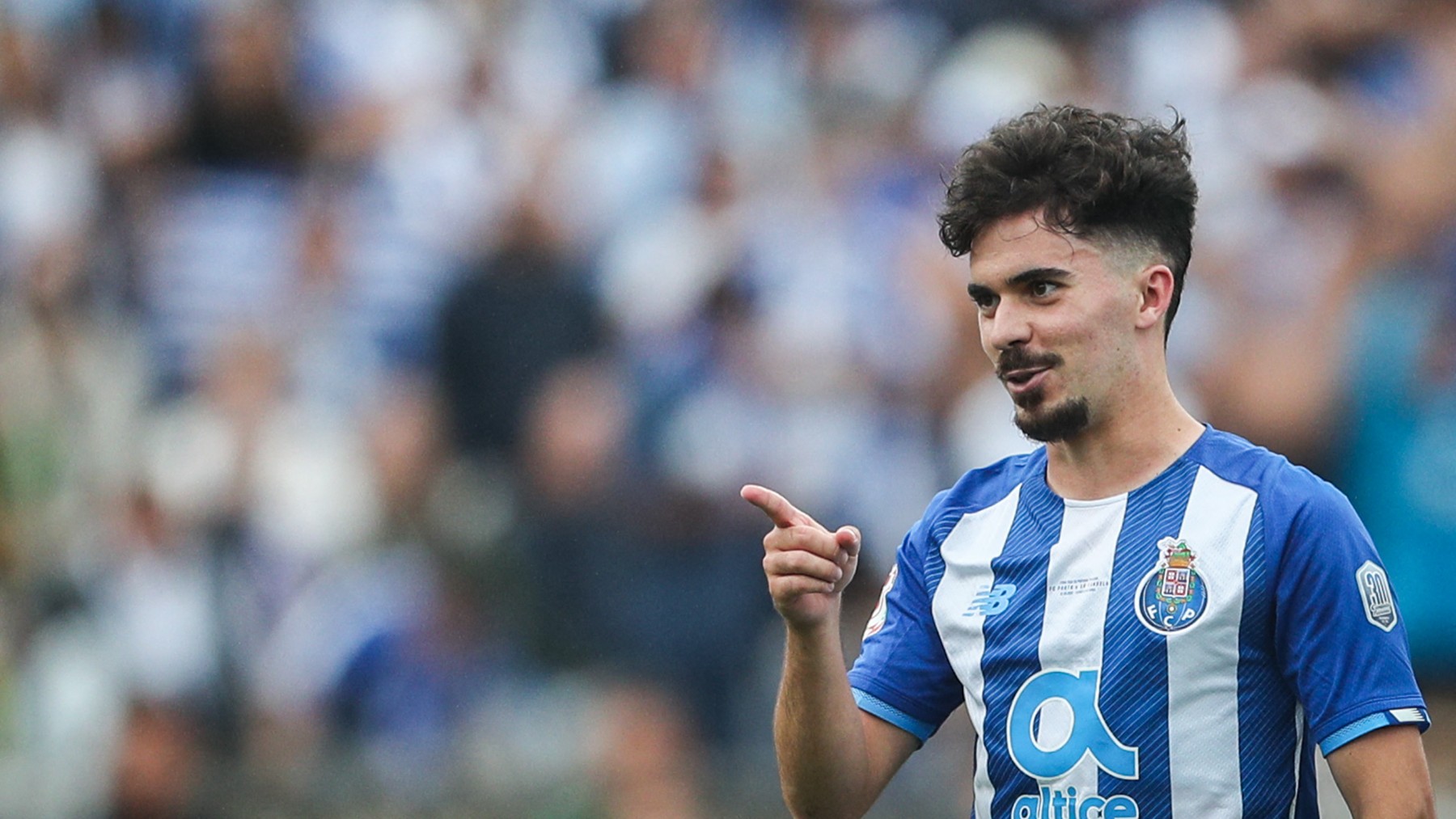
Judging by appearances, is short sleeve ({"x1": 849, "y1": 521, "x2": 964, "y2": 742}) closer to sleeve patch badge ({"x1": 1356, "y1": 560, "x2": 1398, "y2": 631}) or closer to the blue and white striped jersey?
the blue and white striped jersey

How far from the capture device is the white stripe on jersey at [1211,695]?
Answer: 2.96 m

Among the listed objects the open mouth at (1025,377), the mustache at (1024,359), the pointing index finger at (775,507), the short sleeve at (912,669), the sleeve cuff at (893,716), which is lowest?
the sleeve cuff at (893,716)

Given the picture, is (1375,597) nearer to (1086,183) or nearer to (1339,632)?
(1339,632)

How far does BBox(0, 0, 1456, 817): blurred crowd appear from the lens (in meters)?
7.06

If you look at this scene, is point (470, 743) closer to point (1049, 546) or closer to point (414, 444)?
point (414, 444)

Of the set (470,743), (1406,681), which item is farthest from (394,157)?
(1406,681)

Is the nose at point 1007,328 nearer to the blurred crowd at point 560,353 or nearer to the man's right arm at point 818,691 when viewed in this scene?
the man's right arm at point 818,691

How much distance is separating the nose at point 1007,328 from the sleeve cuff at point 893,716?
0.70 m

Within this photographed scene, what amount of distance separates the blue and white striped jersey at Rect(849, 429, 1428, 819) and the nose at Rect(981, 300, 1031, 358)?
32cm

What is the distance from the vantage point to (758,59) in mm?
8477

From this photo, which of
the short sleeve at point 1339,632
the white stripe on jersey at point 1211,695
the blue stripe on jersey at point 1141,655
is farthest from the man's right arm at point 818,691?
the short sleeve at point 1339,632

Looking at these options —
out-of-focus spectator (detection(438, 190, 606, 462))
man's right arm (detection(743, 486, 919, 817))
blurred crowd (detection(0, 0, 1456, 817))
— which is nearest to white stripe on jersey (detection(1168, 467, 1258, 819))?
man's right arm (detection(743, 486, 919, 817))

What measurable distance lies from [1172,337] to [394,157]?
12.6 feet

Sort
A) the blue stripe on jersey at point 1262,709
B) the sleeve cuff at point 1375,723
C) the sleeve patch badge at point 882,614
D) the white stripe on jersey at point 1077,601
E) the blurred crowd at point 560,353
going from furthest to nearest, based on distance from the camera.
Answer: the blurred crowd at point 560,353 < the sleeve patch badge at point 882,614 < the white stripe on jersey at point 1077,601 < the blue stripe on jersey at point 1262,709 < the sleeve cuff at point 1375,723
